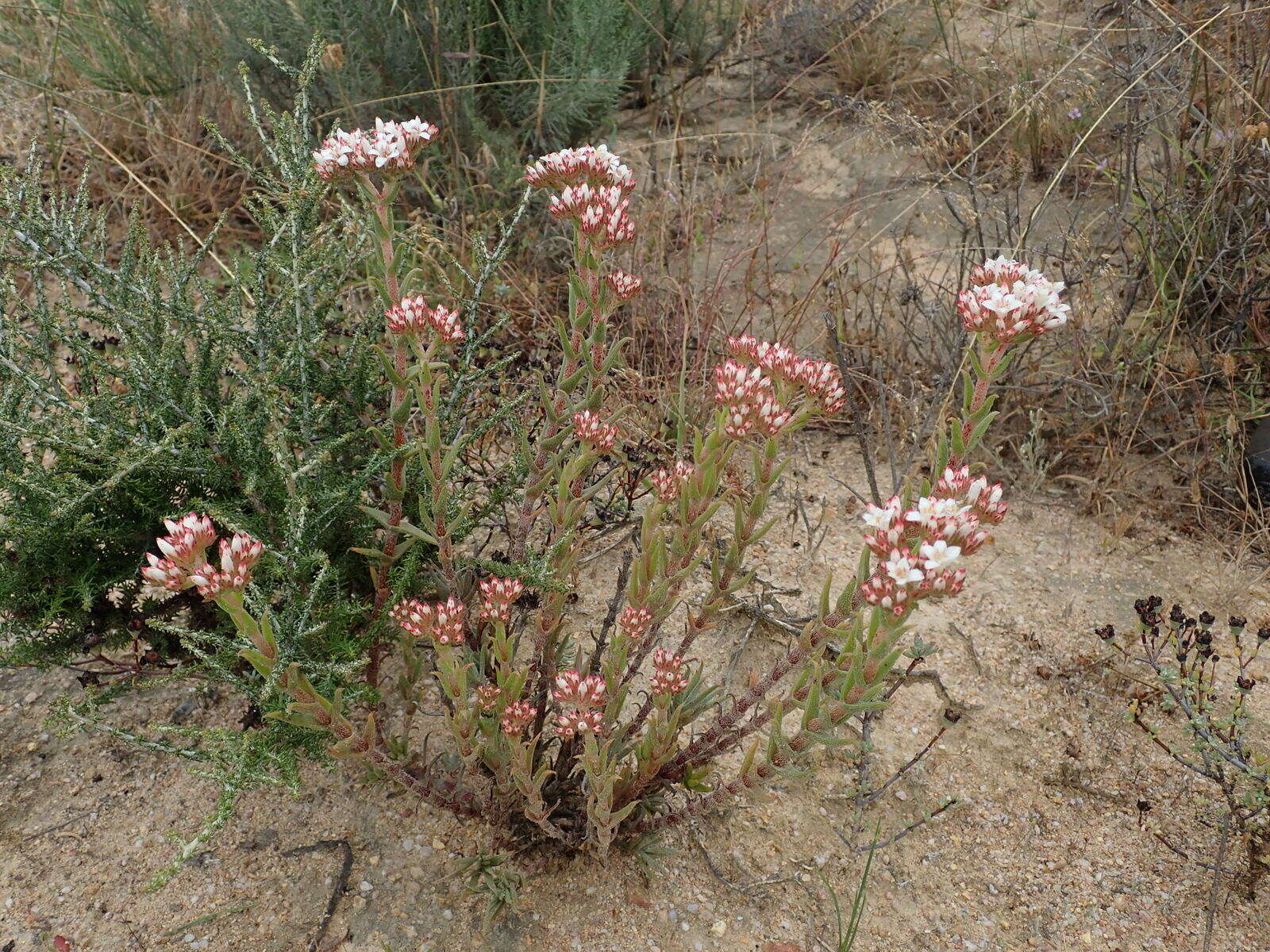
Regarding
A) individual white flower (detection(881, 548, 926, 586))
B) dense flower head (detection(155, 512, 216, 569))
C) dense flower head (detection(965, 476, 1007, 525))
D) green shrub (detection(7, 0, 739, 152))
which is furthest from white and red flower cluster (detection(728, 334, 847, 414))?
green shrub (detection(7, 0, 739, 152))

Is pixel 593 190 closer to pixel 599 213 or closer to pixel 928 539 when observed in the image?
pixel 599 213

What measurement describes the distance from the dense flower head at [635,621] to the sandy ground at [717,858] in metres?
0.68

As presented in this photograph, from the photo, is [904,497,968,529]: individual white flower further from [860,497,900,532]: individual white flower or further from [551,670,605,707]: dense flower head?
[551,670,605,707]: dense flower head

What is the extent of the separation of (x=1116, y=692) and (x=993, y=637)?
1.18ft

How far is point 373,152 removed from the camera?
1.78m

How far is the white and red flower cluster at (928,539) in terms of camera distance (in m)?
1.43

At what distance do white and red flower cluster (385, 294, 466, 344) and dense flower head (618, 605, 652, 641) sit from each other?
0.62 metres

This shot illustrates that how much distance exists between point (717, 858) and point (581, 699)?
2.48 feet

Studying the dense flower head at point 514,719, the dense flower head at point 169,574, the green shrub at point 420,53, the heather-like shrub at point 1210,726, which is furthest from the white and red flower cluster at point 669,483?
the green shrub at point 420,53

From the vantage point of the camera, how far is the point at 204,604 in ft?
8.13

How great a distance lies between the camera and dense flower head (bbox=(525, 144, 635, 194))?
188cm

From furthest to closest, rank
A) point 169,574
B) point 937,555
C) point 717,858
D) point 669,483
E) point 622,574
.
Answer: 1. point 717,858
2. point 622,574
3. point 669,483
4. point 169,574
5. point 937,555

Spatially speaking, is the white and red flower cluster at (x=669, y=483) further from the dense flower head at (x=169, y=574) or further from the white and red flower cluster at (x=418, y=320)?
the dense flower head at (x=169, y=574)

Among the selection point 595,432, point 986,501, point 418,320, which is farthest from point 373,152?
point 986,501
